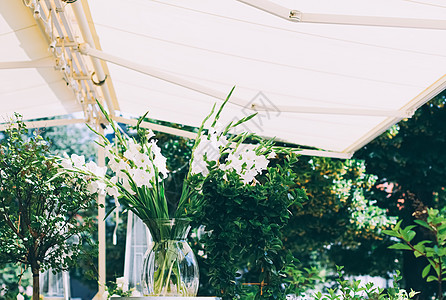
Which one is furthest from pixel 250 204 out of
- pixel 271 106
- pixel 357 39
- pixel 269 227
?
pixel 271 106

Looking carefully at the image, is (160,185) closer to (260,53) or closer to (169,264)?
(169,264)

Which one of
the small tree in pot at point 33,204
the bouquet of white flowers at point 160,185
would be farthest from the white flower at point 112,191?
the small tree in pot at point 33,204

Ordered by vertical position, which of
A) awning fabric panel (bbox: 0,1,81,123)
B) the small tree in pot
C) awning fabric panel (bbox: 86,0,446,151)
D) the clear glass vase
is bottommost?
the clear glass vase

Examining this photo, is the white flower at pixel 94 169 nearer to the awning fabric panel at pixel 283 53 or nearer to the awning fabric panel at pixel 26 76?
the awning fabric panel at pixel 26 76

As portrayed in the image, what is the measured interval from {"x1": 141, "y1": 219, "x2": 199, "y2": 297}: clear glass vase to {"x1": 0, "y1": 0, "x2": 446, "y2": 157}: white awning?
1.05m

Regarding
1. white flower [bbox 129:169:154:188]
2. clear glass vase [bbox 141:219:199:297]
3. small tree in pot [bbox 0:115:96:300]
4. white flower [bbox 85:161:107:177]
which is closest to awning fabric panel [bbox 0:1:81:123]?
small tree in pot [bbox 0:115:96:300]

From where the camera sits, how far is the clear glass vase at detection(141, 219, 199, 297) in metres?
2.00

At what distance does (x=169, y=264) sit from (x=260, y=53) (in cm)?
210

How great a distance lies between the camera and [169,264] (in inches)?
78.7

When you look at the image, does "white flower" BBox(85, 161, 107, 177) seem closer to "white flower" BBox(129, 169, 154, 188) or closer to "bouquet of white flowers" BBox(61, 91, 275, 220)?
"bouquet of white flowers" BBox(61, 91, 275, 220)

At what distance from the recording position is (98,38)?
440cm

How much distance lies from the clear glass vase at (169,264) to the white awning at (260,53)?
105cm

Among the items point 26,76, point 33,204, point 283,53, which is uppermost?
point 26,76

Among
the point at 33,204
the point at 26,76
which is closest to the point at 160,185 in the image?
the point at 33,204
